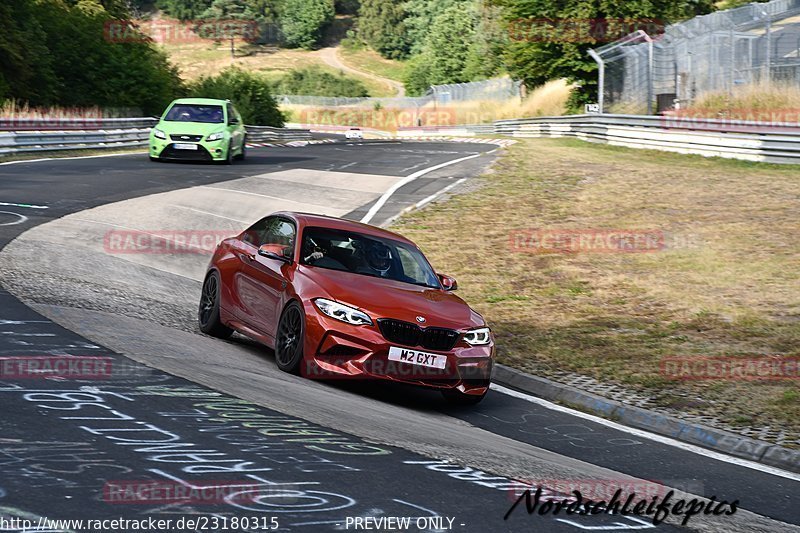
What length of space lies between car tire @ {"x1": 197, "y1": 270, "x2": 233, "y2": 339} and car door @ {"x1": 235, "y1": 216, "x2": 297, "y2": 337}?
0.42 meters

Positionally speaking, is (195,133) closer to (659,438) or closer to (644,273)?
(644,273)

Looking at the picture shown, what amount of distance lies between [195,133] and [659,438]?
22216mm

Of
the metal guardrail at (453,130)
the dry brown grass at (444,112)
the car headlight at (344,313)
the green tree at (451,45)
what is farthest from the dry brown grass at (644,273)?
the green tree at (451,45)

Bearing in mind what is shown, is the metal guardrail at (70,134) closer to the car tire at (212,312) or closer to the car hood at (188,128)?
the car hood at (188,128)

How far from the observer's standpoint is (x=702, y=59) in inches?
1404

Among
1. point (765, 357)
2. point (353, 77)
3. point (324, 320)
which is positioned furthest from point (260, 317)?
point (353, 77)

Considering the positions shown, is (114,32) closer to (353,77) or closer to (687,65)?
(687,65)

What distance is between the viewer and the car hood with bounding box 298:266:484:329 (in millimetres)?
9586

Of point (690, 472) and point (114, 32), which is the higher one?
point (114, 32)

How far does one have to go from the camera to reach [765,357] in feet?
39.1

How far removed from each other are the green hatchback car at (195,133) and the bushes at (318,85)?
10481 centimetres

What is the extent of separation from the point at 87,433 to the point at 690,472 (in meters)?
4.30

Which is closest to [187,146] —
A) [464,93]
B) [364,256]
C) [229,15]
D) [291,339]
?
[364,256]

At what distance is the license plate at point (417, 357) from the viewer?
941 cm
